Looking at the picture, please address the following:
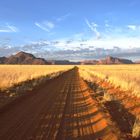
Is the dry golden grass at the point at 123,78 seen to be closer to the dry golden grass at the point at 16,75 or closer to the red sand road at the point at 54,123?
the red sand road at the point at 54,123

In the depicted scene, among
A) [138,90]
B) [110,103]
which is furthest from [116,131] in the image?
[138,90]

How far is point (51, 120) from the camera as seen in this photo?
11.2 m

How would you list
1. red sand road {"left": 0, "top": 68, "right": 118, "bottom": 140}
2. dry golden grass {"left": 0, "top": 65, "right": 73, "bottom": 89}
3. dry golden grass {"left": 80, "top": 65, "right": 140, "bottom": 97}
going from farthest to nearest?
1. dry golden grass {"left": 0, "top": 65, "right": 73, "bottom": 89}
2. dry golden grass {"left": 80, "top": 65, "right": 140, "bottom": 97}
3. red sand road {"left": 0, "top": 68, "right": 118, "bottom": 140}

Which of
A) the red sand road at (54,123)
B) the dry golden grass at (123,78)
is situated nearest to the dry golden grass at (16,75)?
the dry golden grass at (123,78)

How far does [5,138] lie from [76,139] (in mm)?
2018

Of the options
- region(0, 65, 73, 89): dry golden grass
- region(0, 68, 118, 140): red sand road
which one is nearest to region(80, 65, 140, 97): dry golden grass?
region(0, 68, 118, 140): red sand road

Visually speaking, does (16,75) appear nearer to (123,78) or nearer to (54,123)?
(123,78)

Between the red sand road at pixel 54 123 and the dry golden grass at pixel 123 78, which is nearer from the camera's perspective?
the red sand road at pixel 54 123

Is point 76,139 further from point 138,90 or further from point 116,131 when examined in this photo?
point 138,90

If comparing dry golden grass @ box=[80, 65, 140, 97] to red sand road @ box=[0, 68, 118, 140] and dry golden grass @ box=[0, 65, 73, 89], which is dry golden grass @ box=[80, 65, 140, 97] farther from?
dry golden grass @ box=[0, 65, 73, 89]

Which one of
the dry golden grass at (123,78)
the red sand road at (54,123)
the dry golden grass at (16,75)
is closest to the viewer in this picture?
the red sand road at (54,123)

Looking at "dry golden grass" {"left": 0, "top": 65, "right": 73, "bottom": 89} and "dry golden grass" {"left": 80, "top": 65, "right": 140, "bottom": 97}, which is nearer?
"dry golden grass" {"left": 80, "top": 65, "right": 140, "bottom": 97}

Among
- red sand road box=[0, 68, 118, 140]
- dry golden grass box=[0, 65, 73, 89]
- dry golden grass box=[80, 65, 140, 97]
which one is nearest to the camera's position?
red sand road box=[0, 68, 118, 140]

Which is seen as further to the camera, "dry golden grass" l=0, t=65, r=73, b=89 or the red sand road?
"dry golden grass" l=0, t=65, r=73, b=89
